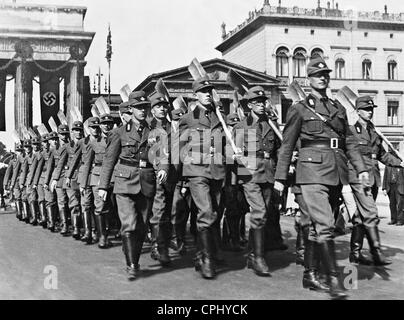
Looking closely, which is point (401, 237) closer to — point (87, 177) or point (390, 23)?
point (87, 177)

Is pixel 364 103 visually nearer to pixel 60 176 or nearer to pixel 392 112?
pixel 60 176

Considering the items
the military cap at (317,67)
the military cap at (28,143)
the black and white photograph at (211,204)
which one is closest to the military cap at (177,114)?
the black and white photograph at (211,204)

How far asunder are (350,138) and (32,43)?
30197 mm

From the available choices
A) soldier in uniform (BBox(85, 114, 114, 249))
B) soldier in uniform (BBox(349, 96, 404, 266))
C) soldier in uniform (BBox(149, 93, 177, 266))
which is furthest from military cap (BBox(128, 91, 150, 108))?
soldier in uniform (BBox(349, 96, 404, 266))

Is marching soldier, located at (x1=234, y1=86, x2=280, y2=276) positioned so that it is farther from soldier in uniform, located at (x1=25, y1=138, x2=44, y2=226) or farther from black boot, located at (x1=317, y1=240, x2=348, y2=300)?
soldier in uniform, located at (x1=25, y1=138, x2=44, y2=226)

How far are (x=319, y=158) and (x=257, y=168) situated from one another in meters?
1.45

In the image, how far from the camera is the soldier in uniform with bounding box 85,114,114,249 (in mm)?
10211

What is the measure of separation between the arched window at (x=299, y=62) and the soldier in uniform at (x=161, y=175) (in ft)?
157

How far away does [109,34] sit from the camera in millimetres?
24609

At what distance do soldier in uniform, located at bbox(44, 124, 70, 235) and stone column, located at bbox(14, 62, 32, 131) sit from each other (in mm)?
22627

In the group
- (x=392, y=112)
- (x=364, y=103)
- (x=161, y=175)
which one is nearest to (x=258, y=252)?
(x=161, y=175)

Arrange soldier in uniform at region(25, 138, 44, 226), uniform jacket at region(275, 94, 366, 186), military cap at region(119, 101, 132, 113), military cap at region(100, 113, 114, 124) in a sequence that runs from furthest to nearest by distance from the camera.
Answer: soldier in uniform at region(25, 138, 44, 226), military cap at region(100, 113, 114, 124), military cap at region(119, 101, 132, 113), uniform jacket at region(275, 94, 366, 186)

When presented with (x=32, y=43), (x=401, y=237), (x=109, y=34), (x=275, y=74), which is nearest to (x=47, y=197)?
(x=401, y=237)

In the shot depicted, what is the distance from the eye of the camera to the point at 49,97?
119 feet
